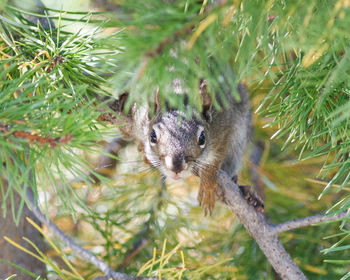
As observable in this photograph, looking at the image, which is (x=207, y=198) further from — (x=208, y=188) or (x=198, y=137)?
(x=198, y=137)

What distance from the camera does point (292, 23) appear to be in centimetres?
81

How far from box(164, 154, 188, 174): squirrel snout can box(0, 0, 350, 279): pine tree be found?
0.16 metres

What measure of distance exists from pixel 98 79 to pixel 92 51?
76 mm

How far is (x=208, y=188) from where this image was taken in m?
1.47

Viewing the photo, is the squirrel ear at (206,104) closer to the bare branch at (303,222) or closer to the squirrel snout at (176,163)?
the squirrel snout at (176,163)

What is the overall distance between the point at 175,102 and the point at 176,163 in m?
0.60

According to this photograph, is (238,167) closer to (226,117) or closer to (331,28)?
(226,117)

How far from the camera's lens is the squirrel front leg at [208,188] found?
1.45m

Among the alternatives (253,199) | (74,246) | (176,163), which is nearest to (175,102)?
(74,246)

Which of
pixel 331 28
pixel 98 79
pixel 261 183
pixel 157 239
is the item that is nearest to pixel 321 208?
pixel 261 183

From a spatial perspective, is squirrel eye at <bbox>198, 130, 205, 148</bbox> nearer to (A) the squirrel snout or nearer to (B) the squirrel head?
(B) the squirrel head

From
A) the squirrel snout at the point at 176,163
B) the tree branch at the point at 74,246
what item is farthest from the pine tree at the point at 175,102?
the squirrel snout at the point at 176,163

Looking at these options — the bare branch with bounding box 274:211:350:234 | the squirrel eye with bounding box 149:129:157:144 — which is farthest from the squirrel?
the bare branch with bounding box 274:211:350:234

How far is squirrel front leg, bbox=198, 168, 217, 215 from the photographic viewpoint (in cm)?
145
